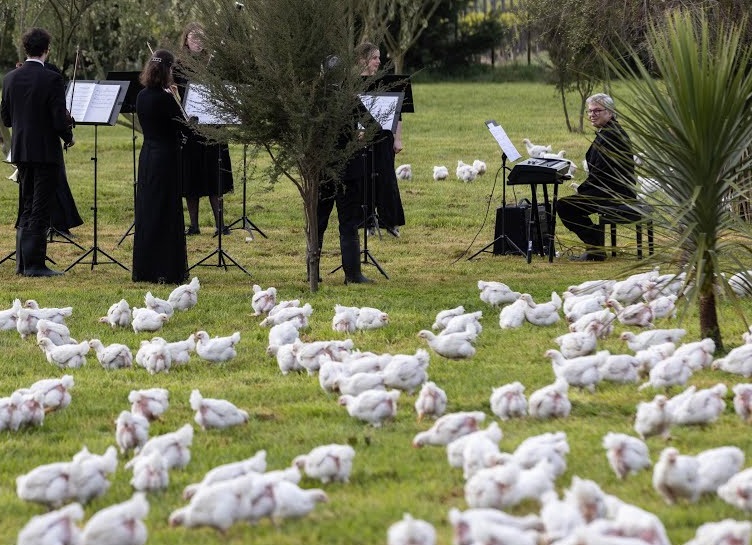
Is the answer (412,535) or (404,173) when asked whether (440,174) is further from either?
(412,535)

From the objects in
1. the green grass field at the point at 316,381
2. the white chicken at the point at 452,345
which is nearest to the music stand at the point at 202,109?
the green grass field at the point at 316,381

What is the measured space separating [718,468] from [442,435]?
1.52 metres

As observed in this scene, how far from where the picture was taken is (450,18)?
50344mm

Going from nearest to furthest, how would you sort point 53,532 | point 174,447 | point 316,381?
point 53,532
point 174,447
point 316,381

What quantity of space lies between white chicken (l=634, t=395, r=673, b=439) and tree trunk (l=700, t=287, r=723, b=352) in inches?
92.8

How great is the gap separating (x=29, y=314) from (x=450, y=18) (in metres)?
41.1

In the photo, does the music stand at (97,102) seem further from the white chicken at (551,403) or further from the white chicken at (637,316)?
the white chicken at (551,403)

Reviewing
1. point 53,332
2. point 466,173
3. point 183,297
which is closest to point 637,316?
point 183,297

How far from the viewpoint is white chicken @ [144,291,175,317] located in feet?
37.7

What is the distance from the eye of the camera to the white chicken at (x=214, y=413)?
7.59 metres

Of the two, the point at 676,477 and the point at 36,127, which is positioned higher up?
the point at 36,127

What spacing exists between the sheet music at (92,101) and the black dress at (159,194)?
84 cm

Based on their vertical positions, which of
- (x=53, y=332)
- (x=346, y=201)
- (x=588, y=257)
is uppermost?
(x=346, y=201)

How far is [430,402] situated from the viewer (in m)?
7.67
